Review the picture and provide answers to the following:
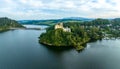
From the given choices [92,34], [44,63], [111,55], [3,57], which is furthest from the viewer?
[92,34]

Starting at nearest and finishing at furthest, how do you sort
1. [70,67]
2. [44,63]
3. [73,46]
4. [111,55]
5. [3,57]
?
[70,67], [44,63], [3,57], [111,55], [73,46]

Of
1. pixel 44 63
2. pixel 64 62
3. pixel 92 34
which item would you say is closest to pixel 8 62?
pixel 44 63

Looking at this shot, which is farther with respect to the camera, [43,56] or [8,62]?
[43,56]

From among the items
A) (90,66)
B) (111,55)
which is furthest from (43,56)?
(111,55)

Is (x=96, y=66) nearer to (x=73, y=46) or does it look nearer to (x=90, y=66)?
(x=90, y=66)

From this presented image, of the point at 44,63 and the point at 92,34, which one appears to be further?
the point at 92,34

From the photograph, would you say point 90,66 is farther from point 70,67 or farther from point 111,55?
point 111,55

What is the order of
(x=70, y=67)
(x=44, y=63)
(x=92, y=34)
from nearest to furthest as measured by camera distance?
(x=70, y=67) < (x=44, y=63) < (x=92, y=34)

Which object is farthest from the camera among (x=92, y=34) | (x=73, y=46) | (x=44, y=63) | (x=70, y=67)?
(x=92, y=34)
